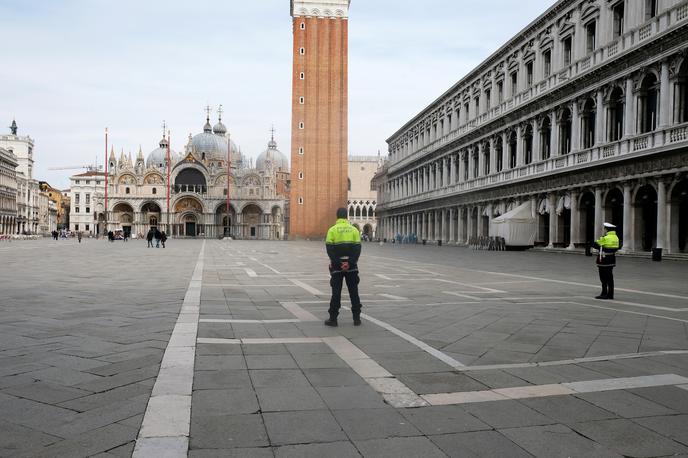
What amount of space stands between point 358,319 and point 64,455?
4598mm

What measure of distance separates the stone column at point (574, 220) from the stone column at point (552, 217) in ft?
6.45

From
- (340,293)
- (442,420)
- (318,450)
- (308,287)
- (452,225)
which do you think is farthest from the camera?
(452,225)

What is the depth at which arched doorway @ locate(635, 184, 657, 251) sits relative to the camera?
81.6ft

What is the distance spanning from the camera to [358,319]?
7.29 meters

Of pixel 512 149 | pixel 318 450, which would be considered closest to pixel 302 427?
pixel 318 450

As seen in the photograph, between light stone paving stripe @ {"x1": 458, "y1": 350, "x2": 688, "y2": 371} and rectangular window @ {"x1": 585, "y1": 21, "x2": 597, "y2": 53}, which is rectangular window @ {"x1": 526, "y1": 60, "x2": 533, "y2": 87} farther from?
light stone paving stripe @ {"x1": 458, "y1": 350, "x2": 688, "y2": 371}

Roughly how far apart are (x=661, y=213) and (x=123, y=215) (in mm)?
86770

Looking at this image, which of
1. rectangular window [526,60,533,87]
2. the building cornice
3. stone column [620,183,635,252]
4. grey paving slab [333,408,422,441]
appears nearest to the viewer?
grey paving slab [333,408,422,441]

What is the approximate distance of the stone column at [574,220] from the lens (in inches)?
1160

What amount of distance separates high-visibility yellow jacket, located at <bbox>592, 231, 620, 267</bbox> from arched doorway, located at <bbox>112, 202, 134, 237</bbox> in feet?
300

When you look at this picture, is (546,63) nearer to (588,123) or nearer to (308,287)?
(588,123)

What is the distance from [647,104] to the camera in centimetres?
2466

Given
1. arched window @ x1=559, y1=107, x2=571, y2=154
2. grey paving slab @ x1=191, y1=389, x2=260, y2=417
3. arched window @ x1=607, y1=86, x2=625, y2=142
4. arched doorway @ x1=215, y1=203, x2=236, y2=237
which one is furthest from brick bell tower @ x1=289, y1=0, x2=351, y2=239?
grey paving slab @ x1=191, y1=389, x2=260, y2=417

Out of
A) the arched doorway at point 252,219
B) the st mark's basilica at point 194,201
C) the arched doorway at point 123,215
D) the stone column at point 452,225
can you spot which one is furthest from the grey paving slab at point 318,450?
the arched doorway at point 123,215
